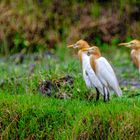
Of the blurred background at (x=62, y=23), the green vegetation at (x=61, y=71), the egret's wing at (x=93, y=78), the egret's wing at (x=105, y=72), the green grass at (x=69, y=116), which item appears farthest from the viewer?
the blurred background at (x=62, y=23)

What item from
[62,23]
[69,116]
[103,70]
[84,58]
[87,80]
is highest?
[62,23]

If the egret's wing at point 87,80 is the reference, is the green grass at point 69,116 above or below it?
below

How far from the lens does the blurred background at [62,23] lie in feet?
53.1

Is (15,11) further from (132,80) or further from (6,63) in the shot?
(132,80)

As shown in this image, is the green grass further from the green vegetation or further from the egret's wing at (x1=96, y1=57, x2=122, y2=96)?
the egret's wing at (x1=96, y1=57, x2=122, y2=96)

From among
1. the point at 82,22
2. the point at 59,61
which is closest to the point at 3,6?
the point at 82,22

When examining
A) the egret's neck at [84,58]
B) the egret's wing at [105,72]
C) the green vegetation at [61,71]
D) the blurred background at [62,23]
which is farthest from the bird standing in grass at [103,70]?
the blurred background at [62,23]

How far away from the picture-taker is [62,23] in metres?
16.6

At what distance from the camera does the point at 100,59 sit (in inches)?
372

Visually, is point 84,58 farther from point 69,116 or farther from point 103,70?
point 69,116

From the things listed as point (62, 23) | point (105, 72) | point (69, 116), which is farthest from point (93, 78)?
point (62, 23)

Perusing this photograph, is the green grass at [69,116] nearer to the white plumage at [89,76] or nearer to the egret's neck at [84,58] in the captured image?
the white plumage at [89,76]

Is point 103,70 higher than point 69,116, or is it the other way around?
point 103,70

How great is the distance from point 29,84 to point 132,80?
2.44 metres
